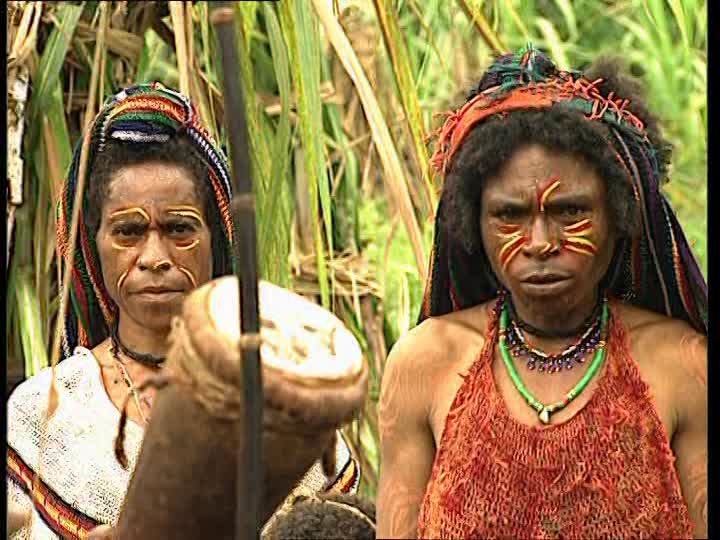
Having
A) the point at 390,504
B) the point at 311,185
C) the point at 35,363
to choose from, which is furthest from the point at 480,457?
the point at 35,363

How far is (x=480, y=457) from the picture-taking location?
8.57 feet

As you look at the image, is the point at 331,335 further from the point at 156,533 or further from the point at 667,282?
the point at 667,282

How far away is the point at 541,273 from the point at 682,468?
0.34m

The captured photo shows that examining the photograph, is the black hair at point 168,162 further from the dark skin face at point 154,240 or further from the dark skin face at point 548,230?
the dark skin face at point 548,230

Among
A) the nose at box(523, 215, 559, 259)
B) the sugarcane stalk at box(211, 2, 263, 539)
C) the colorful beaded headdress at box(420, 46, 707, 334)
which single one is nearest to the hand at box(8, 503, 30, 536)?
the colorful beaded headdress at box(420, 46, 707, 334)

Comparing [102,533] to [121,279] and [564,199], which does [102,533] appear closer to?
[121,279]

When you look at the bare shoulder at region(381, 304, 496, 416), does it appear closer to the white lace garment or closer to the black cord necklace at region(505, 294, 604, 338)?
the black cord necklace at region(505, 294, 604, 338)

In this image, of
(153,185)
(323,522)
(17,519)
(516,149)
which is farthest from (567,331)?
(17,519)

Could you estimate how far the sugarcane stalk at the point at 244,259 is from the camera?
1959 millimetres

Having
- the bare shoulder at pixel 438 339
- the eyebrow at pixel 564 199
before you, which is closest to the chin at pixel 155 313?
the bare shoulder at pixel 438 339

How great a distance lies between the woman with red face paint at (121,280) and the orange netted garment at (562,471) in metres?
0.61

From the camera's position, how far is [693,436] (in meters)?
2.60

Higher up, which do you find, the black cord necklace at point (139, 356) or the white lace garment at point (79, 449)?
the black cord necklace at point (139, 356)

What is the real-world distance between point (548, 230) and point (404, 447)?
0.38 metres
